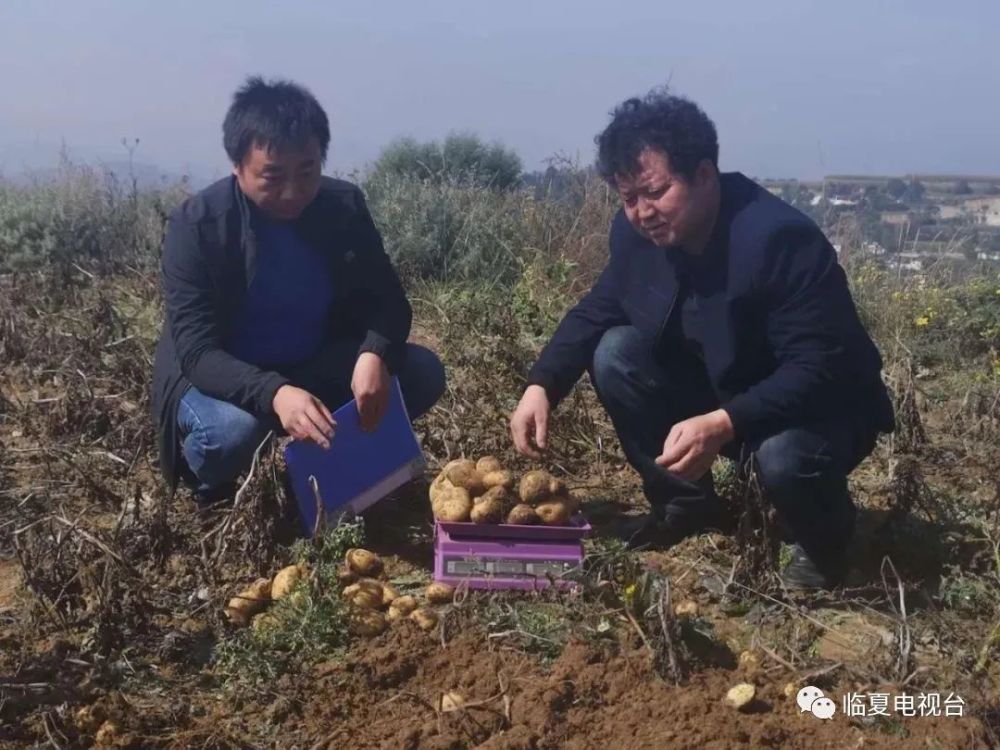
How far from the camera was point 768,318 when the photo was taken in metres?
3.00

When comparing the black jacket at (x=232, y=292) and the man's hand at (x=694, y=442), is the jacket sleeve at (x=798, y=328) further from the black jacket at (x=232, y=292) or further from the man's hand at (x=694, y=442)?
the black jacket at (x=232, y=292)

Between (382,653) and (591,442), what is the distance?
1744 millimetres

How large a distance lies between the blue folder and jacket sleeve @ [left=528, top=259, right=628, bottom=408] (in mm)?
442

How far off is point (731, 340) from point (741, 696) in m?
0.96

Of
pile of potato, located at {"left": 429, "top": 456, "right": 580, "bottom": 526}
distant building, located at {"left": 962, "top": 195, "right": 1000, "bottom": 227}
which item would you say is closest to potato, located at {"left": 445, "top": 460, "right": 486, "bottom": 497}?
pile of potato, located at {"left": 429, "top": 456, "right": 580, "bottom": 526}

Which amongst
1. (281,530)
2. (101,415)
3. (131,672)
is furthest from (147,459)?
(131,672)

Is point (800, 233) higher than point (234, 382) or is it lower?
higher

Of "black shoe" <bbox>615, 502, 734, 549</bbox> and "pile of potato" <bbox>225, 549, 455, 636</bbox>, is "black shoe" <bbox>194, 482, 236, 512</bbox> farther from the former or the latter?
"black shoe" <bbox>615, 502, 734, 549</bbox>

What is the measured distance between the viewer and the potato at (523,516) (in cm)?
301

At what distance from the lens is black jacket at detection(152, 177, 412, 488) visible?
3338 millimetres

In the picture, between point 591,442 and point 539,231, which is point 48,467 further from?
point 539,231

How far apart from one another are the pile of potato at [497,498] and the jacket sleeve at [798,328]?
517 millimetres

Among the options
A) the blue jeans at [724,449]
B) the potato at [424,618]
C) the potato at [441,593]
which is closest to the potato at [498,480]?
the potato at [441,593]

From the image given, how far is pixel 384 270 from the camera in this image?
12.2ft
